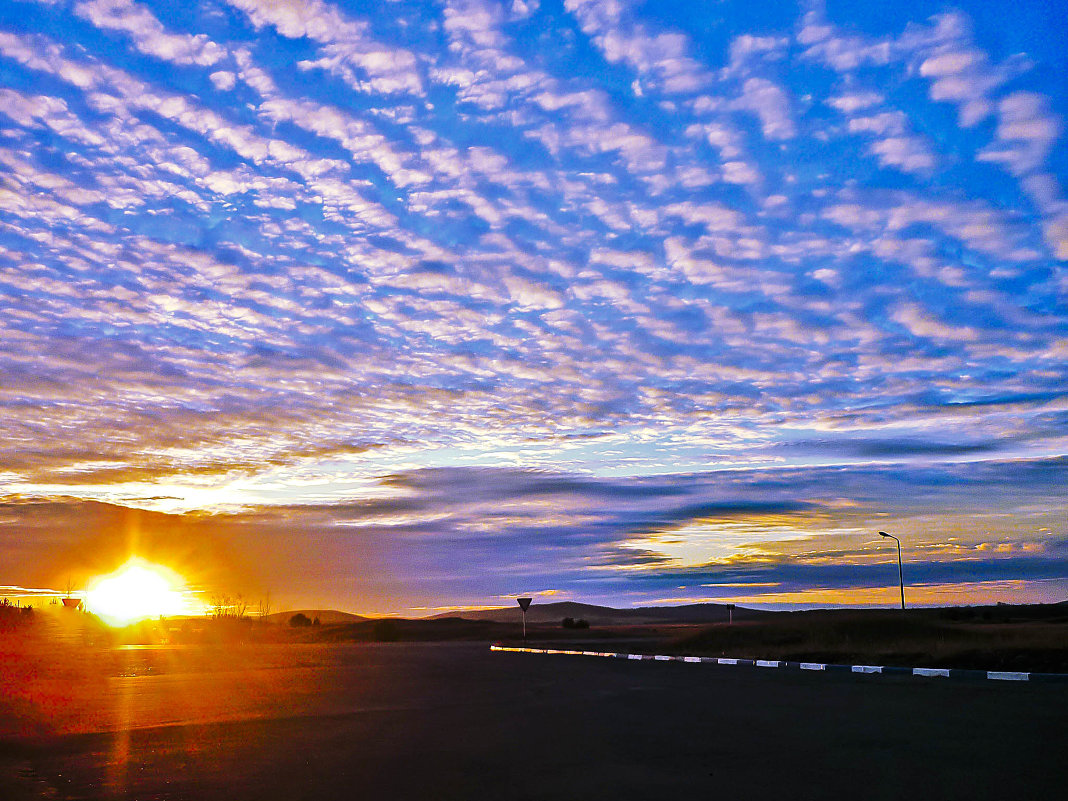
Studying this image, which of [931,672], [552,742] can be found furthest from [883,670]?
[552,742]

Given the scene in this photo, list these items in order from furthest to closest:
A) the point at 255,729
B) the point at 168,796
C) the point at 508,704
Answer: the point at 508,704
the point at 255,729
the point at 168,796

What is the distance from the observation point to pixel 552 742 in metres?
11.3

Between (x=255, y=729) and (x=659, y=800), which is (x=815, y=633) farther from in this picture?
(x=659, y=800)

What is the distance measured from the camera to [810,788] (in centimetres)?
789

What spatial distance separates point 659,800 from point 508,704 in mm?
9925

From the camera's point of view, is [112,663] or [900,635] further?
[900,635]

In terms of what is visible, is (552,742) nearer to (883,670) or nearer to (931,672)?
(931,672)

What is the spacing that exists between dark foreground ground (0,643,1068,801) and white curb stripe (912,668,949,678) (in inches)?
60.7

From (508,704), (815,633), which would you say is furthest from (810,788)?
(815,633)

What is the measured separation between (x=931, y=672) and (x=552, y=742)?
14516mm

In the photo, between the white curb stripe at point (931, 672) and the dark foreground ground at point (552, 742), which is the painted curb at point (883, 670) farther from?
the dark foreground ground at point (552, 742)

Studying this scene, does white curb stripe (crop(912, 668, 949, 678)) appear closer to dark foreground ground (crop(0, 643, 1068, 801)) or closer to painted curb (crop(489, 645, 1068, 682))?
painted curb (crop(489, 645, 1068, 682))

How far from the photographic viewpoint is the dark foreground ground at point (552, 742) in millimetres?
8234

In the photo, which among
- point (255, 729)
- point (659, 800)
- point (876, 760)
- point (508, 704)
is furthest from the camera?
point (508, 704)
